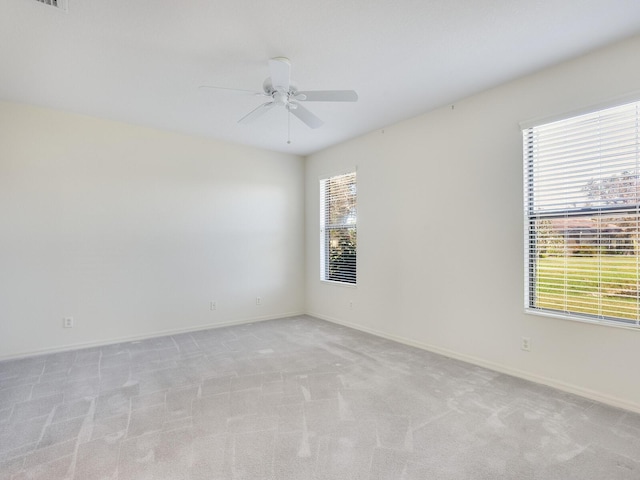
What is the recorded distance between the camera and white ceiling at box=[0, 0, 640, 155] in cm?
213

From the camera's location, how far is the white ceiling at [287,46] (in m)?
2.13

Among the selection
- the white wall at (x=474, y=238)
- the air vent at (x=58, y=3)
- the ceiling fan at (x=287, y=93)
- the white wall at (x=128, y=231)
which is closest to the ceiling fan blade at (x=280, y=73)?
the ceiling fan at (x=287, y=93)

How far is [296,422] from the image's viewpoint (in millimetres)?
2283

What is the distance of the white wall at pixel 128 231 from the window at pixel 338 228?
642 millimetres

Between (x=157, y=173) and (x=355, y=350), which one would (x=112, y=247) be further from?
(x=355, y=350)

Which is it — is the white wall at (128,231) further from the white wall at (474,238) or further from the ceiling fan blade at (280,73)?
the ceiling fan blade at (280,73)

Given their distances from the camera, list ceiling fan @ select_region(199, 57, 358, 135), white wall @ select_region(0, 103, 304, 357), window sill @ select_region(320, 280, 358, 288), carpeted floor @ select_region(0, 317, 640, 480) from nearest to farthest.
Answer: carpeted floor @ select_region(0, 317, 640, 480) < ceiling fan @ select_region(199, 57, 358, 135) < white wall @ select_region(0, 103, 304, 357) < window sill @ select_region(320, 280, 358, 288)

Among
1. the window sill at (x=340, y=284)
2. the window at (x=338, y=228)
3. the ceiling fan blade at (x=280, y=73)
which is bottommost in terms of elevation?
the window sill at (x=340, y=284)

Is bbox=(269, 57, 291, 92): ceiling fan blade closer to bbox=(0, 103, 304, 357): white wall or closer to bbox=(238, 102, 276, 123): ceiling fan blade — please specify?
bbox=(238, 102, 276, 123): ceiling fan blade

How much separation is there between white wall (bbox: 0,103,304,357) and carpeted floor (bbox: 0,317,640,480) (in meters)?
0.71

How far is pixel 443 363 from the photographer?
3391mm

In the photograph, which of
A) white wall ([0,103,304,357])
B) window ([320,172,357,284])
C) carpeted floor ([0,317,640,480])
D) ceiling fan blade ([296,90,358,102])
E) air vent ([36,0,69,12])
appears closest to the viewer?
carpeted floor ([0,317,640,480])

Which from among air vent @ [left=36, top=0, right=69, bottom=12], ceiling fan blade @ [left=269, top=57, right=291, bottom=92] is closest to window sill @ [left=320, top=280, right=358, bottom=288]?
ceiling fan blade @ [left=269, top=57, right=291, bottom=92]

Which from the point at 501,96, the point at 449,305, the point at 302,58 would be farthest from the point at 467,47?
the point at 449,305
